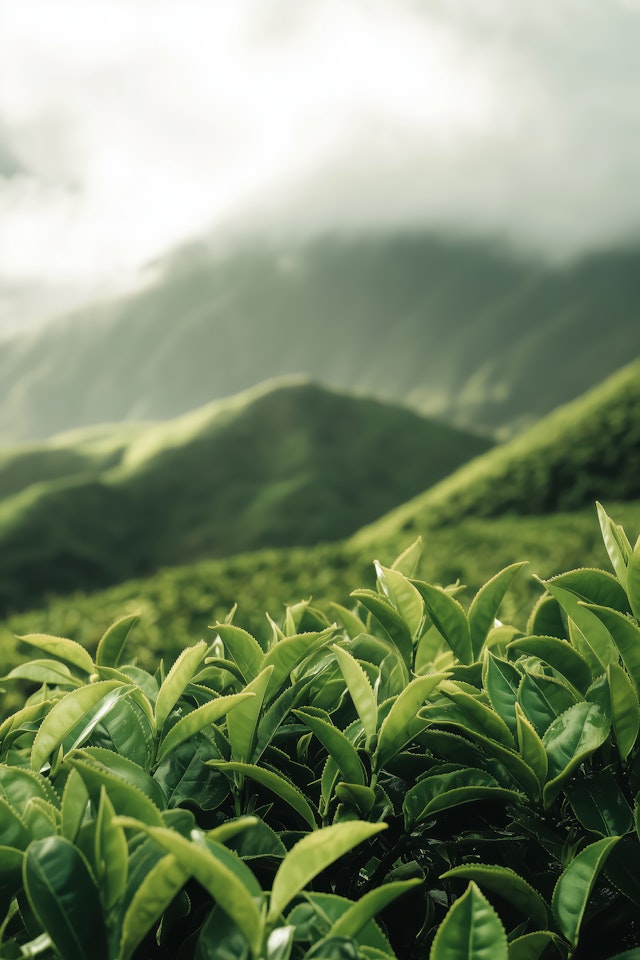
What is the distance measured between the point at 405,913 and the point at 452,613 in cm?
49

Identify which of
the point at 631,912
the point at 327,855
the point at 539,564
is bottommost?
the point at 539,564

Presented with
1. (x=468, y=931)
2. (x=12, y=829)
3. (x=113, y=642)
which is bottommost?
(x=468, y=931)

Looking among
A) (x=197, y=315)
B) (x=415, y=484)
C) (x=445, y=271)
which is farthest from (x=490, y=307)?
(x=415, y=484)

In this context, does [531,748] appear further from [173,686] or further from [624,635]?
[173,686]

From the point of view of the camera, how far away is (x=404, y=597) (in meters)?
1.38

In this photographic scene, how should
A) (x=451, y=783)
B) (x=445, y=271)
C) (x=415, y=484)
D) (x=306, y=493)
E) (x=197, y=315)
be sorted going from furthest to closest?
(x=445, y=271)
(x=197, y=315)
(x=415, y=484)
(x=306, y=493)
(x=451, y=783)

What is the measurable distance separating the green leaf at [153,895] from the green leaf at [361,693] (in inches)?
15.5

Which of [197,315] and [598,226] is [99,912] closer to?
[197,315]

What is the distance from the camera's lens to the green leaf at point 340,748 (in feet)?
3.40

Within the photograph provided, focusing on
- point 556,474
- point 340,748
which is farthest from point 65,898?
point 556,474

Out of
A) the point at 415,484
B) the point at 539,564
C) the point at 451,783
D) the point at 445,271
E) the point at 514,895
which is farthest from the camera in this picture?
the point at 445,271

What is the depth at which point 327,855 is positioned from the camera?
77 cm

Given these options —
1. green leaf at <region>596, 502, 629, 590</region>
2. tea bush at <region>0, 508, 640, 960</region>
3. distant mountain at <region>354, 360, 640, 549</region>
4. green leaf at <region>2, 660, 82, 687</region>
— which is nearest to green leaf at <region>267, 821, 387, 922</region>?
tea bush at <region>0, 508, 640, 960</region>

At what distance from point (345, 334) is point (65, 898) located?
497 feet
